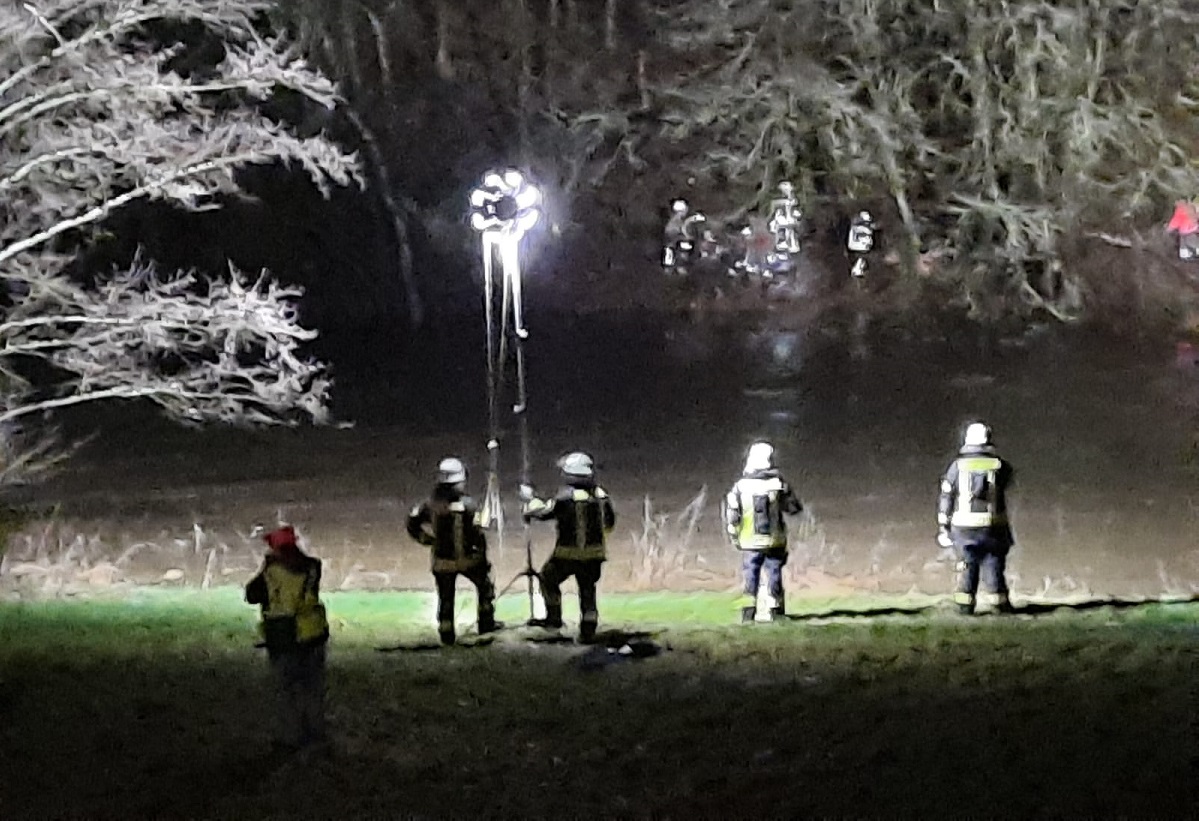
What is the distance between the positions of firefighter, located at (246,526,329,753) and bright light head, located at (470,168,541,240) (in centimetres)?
494

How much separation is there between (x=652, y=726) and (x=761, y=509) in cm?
372

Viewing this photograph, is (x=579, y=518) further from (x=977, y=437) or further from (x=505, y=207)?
(x=977, y=437)

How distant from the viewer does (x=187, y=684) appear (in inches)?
373

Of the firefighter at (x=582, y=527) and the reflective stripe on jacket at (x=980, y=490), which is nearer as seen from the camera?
the firefighter at (x=582, y=527)

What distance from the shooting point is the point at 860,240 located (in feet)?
98.8

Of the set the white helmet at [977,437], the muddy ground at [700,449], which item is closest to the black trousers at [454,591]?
the white helmet at [977,437]

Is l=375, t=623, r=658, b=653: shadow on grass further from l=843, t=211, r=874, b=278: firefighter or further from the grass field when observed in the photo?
l=843, t=211, r=874, b=278: firefighter

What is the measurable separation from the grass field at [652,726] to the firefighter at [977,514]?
34.9 inches

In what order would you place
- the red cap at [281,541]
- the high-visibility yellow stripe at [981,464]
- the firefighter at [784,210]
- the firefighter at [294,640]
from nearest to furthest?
the firefighter at [294,640] < the red cap at [281,541] < the high-visibility yellow stripe at [981,464] < the firefighter at [784,210]

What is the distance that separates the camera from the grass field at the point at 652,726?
23.7ft

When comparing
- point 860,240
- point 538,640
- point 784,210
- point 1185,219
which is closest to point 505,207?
point 538,640

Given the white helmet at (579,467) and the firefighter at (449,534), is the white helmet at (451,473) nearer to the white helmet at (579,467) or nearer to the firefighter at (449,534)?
the firefighter at (449,534)

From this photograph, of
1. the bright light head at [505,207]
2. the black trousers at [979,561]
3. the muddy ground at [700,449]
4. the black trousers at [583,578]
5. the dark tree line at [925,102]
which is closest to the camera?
the black trousers at [583,578]

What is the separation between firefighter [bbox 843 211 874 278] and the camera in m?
27.6
